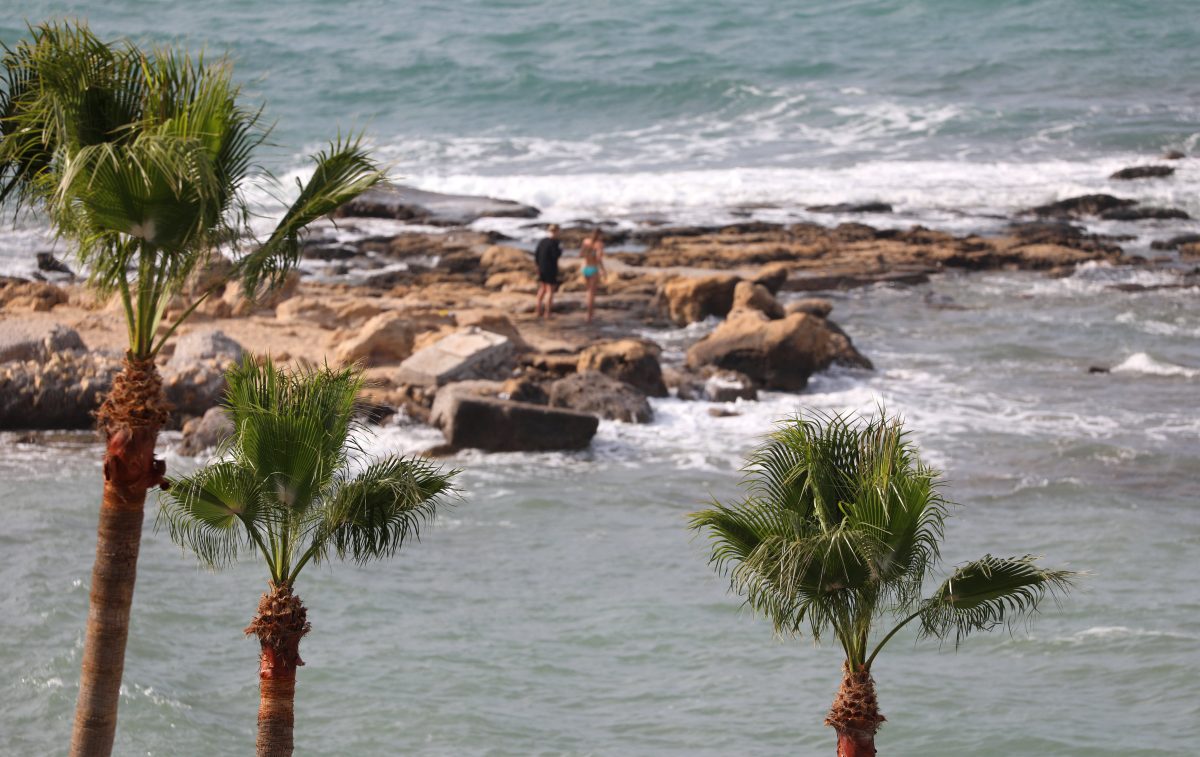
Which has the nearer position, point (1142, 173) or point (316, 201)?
point (316, 201)

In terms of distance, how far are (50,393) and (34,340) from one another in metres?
1.34

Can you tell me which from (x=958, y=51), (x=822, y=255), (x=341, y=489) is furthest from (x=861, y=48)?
(x=341, y=489)

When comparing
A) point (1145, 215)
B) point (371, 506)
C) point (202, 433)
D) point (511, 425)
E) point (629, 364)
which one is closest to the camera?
point (371, 506)

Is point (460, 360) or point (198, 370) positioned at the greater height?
point (460, 360)

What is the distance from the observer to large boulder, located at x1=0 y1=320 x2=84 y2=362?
917 inches

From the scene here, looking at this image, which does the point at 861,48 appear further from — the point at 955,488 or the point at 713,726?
the point at 713,726

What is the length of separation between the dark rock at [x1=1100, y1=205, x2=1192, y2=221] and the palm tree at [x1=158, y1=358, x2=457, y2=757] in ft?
108

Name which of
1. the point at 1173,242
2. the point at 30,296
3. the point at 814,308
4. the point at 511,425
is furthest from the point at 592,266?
the point at 1173,242

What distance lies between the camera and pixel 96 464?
21.1m

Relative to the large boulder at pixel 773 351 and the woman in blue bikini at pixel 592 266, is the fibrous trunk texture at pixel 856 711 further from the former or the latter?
the woman in blue bikini at pixel 592 266

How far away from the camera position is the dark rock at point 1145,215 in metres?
39.2

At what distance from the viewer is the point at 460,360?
23.8 meters

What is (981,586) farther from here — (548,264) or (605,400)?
(548,264)

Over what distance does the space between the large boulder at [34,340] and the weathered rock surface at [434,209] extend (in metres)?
15.7
